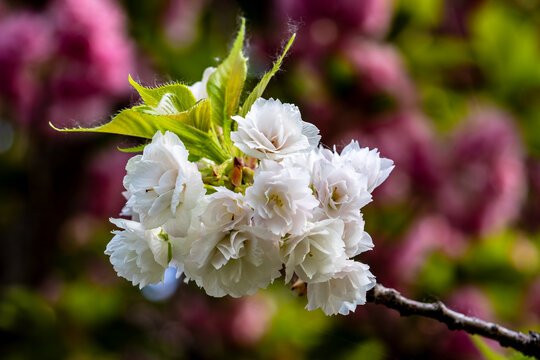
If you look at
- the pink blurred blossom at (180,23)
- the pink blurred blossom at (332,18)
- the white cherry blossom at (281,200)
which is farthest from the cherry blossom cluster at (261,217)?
the pink blurred blossom at (180,23)

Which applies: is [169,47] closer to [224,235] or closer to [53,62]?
[53,62]

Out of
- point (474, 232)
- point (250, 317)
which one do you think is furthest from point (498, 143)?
point (250, 317)

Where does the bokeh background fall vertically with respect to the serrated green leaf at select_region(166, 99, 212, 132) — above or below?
below

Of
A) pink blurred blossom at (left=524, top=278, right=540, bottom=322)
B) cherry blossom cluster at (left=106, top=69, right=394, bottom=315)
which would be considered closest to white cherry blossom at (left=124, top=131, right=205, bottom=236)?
cherry blossom cluster at (left=106, top=69, right=394, bottom=315)

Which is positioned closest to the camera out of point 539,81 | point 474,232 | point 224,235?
point 224,235

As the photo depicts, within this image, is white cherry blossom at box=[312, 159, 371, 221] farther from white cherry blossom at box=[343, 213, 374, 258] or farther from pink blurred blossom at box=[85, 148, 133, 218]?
pink blurred blossom at box=[85, 148, 133, 218]

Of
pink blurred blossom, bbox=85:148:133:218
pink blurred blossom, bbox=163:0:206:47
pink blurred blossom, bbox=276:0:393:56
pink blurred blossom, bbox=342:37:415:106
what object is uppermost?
pink blurred blossom, bbox=276:0:393:56
